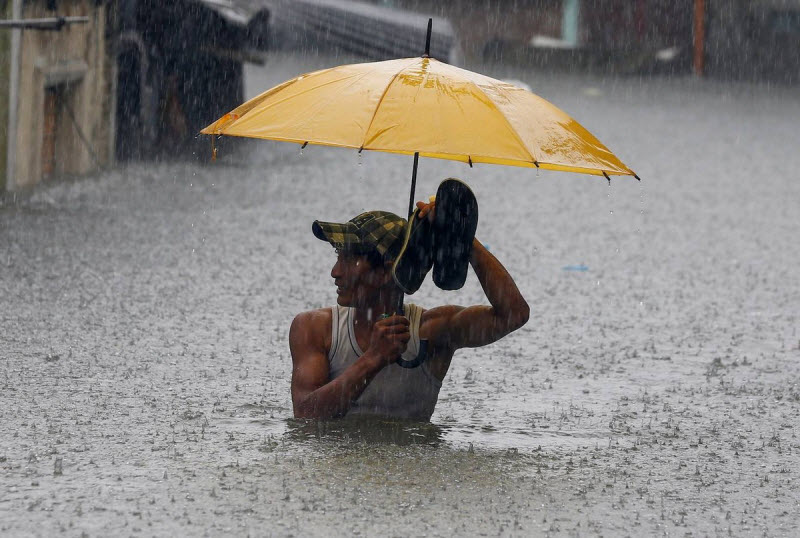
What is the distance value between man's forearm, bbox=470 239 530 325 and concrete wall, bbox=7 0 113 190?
8.77 meters

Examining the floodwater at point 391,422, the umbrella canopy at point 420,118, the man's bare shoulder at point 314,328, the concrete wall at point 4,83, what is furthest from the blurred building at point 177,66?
the man's bare shoulder at point 314,328

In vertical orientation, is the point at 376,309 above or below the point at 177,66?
above

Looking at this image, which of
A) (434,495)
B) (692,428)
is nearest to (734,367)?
(692,428)

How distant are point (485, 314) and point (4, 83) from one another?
8.74 m

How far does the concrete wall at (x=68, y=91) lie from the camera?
1288 cm

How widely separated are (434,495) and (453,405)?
5.42 ft

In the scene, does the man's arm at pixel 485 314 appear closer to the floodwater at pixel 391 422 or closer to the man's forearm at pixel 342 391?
the man's forearm at pixel 342 391

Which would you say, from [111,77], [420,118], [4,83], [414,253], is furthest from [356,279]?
[111,77]

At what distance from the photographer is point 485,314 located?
15.7 feet

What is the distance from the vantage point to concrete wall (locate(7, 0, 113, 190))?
42.3 ft

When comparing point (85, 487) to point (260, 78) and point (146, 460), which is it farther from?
point (260, 78)

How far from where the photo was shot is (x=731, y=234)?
11883 mm

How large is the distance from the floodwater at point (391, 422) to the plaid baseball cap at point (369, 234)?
75 centimetres

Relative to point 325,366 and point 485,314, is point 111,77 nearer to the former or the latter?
point 325,366
